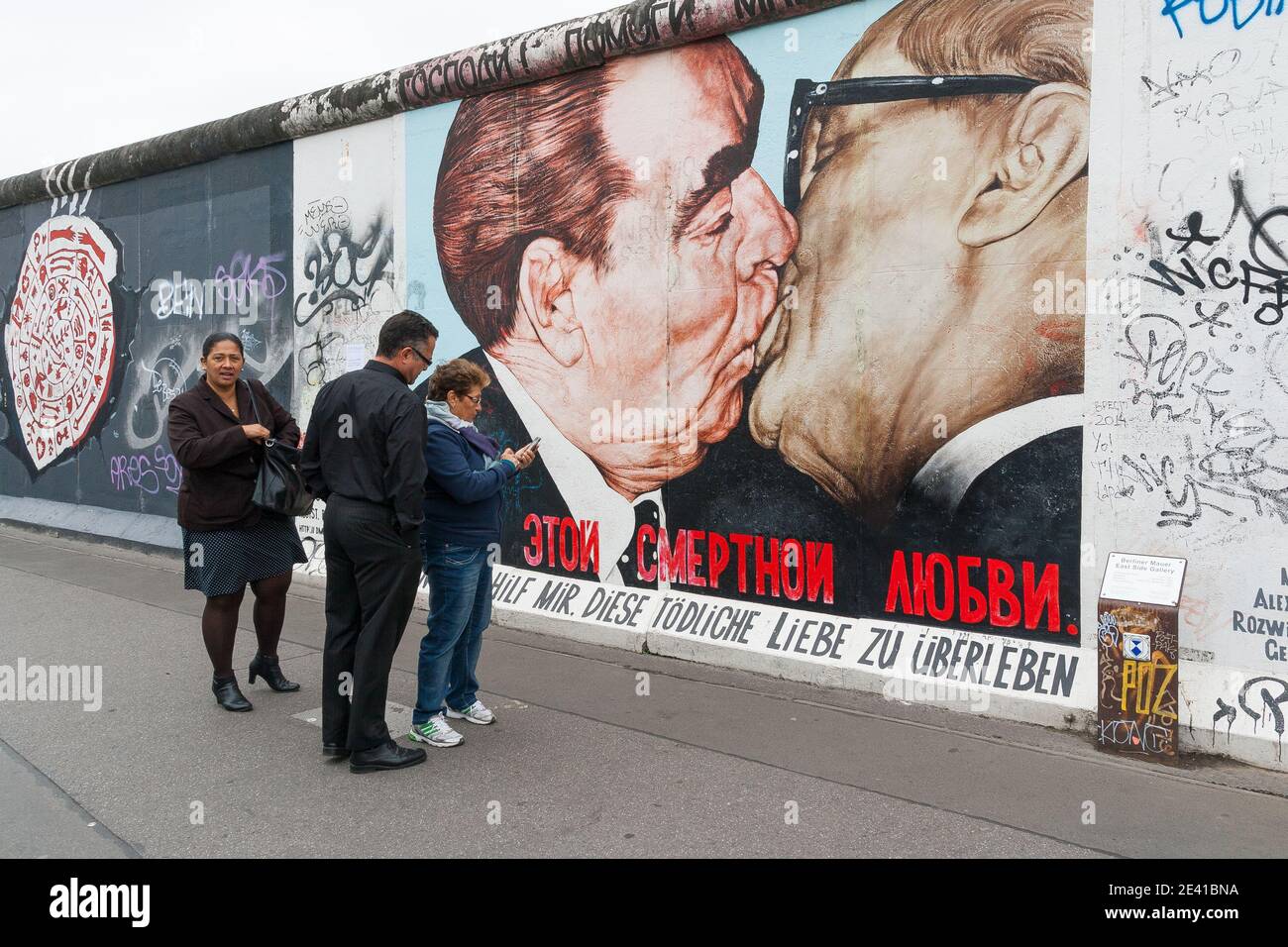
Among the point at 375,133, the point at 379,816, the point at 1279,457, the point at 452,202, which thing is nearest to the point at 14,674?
the point at 379,816

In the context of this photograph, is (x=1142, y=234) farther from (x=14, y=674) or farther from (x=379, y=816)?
(x=14, y=674)

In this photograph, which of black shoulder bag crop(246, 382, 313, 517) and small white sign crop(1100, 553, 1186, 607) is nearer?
small white sign crop(1100, 553, 1186, 607)

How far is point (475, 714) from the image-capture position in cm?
510

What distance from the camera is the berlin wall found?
470cm

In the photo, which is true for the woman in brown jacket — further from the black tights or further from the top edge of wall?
the top edge of wall

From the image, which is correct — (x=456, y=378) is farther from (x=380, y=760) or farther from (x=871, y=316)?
(x=871, y=316)

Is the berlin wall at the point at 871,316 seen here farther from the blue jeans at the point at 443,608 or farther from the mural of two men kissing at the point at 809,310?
the blue jeans at the point at 443,608

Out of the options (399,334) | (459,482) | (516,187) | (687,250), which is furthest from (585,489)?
(399,334)

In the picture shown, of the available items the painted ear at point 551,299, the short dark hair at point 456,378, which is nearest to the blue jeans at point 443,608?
the short dark hair at point 456,378

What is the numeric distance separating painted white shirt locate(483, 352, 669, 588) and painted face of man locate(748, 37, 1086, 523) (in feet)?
3.85

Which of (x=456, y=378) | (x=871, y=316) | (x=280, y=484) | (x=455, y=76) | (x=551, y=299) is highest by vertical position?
(x=455, y=76)

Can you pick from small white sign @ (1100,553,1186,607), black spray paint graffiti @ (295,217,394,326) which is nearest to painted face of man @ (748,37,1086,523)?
small white sign @ (1100,553,1186,607)

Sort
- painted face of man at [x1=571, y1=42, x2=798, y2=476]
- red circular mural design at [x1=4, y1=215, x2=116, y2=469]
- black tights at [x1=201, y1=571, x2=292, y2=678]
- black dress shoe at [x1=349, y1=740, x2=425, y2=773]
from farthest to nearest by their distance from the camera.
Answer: red circular mural design at [x1=4, y1=215, x2=116, y2=469] → painted face of man at [x1=571, y1=42, x2=798, y2=476] → black tights at [x1=201, y1=571, x2=292, y2=678] → black dress shoe at [x1=349, y1=740, x2=425, y2=773]

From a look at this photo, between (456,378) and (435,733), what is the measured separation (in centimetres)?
160
